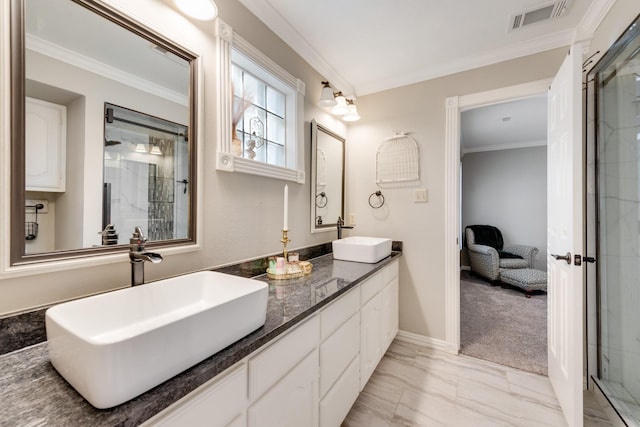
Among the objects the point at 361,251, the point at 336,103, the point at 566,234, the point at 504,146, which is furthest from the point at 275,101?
the point at 504,146

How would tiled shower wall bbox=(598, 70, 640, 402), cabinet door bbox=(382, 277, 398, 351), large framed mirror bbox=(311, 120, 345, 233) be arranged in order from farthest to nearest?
large framed mirror bbox=(311, 120, 345, 233) < cabinet door bbox=(382, 277, 398, 351) < tiled shower wall bbox=(598, 70, 640, 402)

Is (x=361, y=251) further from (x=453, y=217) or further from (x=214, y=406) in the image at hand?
(x=214, y=406)

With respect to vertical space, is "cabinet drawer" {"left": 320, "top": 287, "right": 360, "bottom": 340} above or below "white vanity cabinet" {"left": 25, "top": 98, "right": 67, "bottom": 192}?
below

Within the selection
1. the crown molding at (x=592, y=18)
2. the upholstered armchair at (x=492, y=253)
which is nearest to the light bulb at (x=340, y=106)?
the crown molding at (x=592, y=18)

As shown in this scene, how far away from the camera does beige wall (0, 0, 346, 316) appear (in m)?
0.81

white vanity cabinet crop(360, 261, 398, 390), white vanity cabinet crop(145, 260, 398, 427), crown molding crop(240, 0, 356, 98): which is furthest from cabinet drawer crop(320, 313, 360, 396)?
crown molding crop(240, 0, 356, 98)

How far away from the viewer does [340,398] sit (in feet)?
4.47

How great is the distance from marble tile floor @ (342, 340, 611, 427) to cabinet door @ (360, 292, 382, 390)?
17 cm

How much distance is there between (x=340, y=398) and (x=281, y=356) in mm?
661

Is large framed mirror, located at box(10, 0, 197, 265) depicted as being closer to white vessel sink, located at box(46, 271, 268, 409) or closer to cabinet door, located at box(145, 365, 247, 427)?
white vessel sink, located at box(46, 271, 268, 409)

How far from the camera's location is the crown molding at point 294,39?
1569 millimetres

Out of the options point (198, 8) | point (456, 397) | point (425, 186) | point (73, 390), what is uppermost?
point (198, 8)

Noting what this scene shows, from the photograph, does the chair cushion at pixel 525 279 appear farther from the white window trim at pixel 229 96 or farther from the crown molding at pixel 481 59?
the white window trim at pixel 229 96

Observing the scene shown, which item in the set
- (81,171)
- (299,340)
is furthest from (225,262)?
(81,171)
